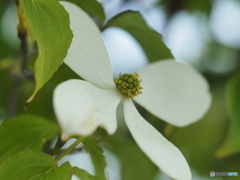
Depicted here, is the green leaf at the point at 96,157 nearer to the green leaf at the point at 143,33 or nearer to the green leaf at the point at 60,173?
the green leaf at the point at 60,173

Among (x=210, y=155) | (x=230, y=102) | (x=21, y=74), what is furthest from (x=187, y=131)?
(x=21, y=74)

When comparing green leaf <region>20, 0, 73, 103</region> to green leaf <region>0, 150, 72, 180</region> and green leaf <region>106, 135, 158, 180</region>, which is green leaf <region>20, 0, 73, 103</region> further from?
green leaf <region>106, 135, 158, 180</region>

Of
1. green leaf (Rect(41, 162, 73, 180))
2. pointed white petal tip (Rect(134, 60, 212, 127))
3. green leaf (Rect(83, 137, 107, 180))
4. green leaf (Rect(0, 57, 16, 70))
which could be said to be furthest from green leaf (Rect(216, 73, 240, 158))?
green leaf (Rect(0, 57, 16, 70))

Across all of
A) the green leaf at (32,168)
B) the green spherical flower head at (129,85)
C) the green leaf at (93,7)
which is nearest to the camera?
the green leaf at (32,168)

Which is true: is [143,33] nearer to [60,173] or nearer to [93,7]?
[93,7]

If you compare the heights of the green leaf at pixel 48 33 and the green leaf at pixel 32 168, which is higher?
the green leaf at pixel 48 33

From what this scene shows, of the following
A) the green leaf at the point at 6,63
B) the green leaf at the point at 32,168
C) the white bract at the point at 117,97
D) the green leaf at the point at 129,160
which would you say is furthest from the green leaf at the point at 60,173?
the green leaf at the point at 6,63

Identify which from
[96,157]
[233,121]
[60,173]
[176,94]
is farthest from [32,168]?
[233,121]
